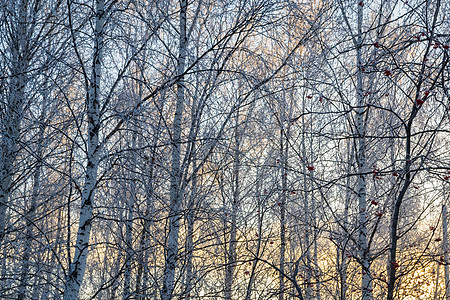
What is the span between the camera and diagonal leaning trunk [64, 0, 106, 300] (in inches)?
144

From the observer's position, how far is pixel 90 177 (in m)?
3.78

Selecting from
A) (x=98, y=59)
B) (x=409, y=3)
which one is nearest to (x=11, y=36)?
(x=98, y=59)

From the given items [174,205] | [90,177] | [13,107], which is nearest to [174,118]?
[174,205]

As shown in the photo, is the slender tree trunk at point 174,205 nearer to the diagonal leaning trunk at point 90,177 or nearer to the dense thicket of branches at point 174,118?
the dense thicket of branches at point 174,118

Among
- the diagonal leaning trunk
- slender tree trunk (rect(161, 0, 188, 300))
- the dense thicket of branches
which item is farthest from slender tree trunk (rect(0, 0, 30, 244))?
slender tree trunk (rect(161, 0, 188, 300))

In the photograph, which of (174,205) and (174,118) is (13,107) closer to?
(174,118)

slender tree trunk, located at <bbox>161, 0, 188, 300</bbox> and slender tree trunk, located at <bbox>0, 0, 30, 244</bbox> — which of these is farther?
slender tree trunk, located at <bbox>0, 0, 30, 244</bbox>

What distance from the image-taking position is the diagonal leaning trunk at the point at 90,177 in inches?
144

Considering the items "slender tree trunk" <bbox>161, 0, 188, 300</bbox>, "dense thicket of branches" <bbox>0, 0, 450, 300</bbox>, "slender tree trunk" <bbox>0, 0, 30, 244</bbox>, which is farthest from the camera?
"slender tree trunk" <bbox>0, 0, 30, 244</bbox>

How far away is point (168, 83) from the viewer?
4.00 meters

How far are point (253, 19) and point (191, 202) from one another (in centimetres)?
218

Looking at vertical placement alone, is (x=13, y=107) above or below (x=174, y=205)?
above

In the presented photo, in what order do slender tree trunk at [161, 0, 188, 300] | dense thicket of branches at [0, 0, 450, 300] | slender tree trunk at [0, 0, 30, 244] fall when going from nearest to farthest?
dense thicket of branches at [0, 0, 450, 300] → slender tree trunk at [161, 0, 188, 300] → slender tree trunk at [0, 0, 30, 244]

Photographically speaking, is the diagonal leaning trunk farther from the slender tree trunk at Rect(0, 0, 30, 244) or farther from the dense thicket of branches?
the slender tree trunk at Rect(0, 0, 30, 244)
